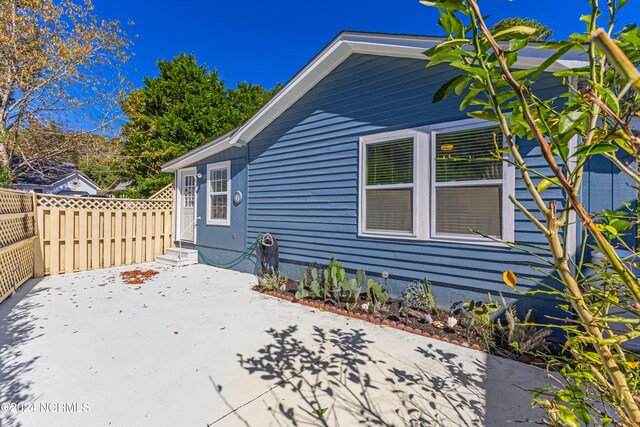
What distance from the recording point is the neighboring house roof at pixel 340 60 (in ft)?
11.3

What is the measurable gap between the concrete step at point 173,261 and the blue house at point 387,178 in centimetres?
177

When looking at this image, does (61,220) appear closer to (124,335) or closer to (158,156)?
(124,335)

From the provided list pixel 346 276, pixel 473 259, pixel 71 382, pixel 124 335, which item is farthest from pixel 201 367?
pixel 473 259

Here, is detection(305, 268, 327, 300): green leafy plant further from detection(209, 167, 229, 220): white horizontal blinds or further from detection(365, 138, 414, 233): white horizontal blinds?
detection(209, 167, 229, 220): white horizontal blinds

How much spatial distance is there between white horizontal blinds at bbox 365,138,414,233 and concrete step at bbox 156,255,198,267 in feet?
17.4

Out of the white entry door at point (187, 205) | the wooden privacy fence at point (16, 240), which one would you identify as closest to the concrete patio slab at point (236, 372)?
the wooden privacy fence at point (16, 240)

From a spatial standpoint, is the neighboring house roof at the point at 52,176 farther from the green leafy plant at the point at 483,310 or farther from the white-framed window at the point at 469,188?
the green leafy plant at the point at 483,310

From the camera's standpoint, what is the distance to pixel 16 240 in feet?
17.4

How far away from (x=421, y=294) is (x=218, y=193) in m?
5.53

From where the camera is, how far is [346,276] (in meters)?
5.10

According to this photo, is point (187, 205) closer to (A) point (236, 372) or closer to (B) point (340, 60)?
(B) point (340, 60)

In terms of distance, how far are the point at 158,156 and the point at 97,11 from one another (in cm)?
541

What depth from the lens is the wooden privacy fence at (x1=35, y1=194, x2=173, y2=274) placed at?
6633mm

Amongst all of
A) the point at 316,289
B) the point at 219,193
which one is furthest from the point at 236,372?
the point at 219,193
